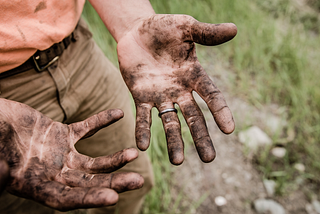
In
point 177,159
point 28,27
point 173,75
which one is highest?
point 28,27

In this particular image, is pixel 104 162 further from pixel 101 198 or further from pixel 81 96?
pixel 81 96

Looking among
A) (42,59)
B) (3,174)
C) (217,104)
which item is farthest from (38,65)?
(217,104)

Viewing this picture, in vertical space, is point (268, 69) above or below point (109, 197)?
below

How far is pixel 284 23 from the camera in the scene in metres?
2.92

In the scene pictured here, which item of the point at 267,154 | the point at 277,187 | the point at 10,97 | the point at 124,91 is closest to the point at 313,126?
the point at 267,154

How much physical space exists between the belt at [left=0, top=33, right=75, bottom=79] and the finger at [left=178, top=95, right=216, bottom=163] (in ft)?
1.81

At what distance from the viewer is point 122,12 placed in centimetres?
100

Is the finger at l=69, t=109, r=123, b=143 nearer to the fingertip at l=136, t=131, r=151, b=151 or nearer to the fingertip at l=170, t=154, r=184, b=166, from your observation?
the fingertip at l=136, t=131, r=151, b=151

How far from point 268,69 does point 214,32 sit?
5.36 ft

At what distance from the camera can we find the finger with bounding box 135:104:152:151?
2.61 ft

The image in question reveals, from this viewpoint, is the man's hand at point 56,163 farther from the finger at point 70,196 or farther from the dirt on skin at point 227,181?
the dirt on skin at point 227,181

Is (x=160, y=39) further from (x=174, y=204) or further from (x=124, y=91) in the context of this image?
(x=174, y=204)

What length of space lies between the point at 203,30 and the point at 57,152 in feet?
2.20

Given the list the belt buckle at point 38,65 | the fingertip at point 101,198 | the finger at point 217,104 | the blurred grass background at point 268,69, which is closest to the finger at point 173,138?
the finger at point 217,104
